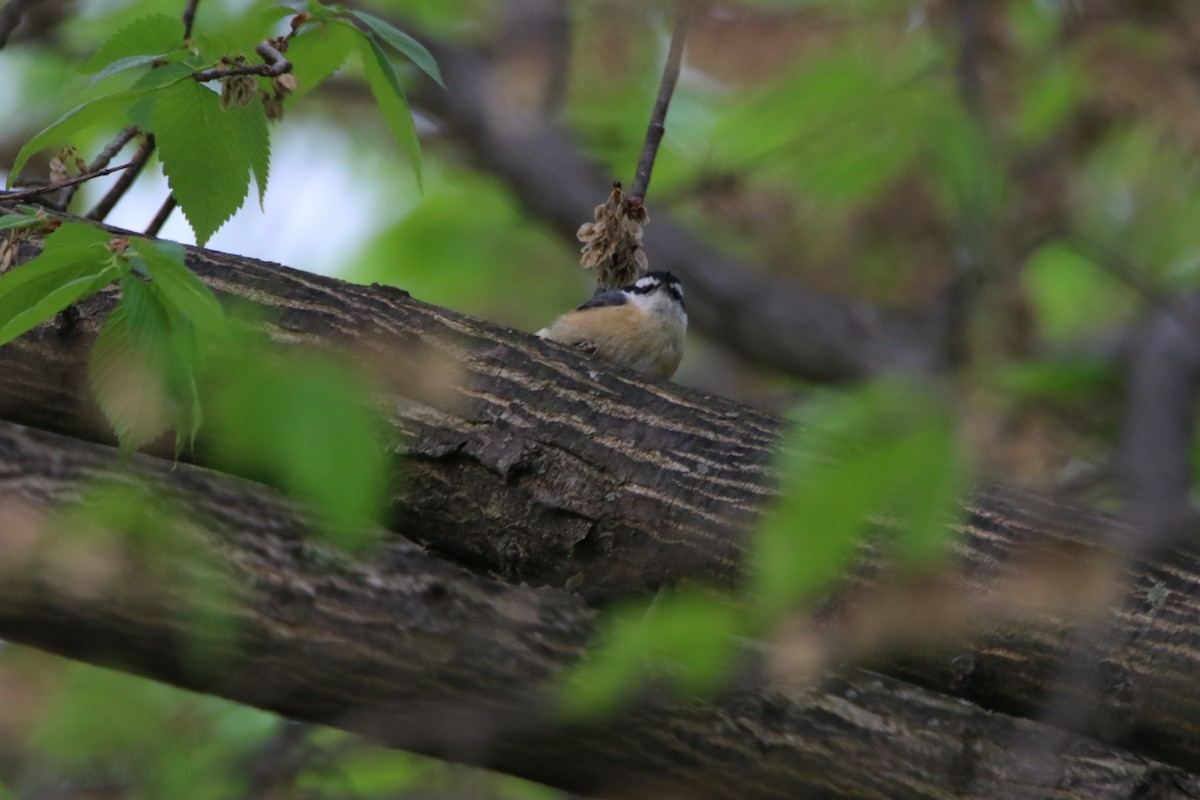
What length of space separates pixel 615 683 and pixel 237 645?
137 cm

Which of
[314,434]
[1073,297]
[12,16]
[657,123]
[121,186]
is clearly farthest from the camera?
[1073,297]

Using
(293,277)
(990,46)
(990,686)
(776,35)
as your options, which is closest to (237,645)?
(293,277)

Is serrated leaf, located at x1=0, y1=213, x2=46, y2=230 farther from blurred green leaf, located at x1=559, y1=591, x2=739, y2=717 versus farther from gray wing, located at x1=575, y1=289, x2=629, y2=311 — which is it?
gray wing, located at x1=575, y1=289, x2=629, y2=311

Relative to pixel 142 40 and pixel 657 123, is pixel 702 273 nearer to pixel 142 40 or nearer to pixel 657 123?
pixel 657 123

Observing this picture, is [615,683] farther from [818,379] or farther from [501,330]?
[818,379]

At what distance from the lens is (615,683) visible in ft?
8.99

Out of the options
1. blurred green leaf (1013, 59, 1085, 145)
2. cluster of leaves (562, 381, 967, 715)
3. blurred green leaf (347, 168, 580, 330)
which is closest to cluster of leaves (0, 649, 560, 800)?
cluster of leaves (562, 381, 967, 715)

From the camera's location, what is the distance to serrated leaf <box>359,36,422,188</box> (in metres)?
2.67

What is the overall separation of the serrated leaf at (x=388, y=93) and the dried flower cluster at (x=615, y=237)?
0.67m

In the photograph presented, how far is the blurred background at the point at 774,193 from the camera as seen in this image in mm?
4598

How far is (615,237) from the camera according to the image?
328 centimetres

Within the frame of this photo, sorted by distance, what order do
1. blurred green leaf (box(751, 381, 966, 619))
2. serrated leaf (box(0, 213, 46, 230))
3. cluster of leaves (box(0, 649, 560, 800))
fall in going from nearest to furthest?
1. blurred green leaf (box(751, 381, 966, 619))
2. serrated leaf (box(0, 213, 46, 230))
3. cluster of leaves (box(0, 649, 560, 800))

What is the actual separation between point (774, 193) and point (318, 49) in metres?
4.71

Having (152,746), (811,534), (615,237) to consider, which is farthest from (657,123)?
(152,746)
